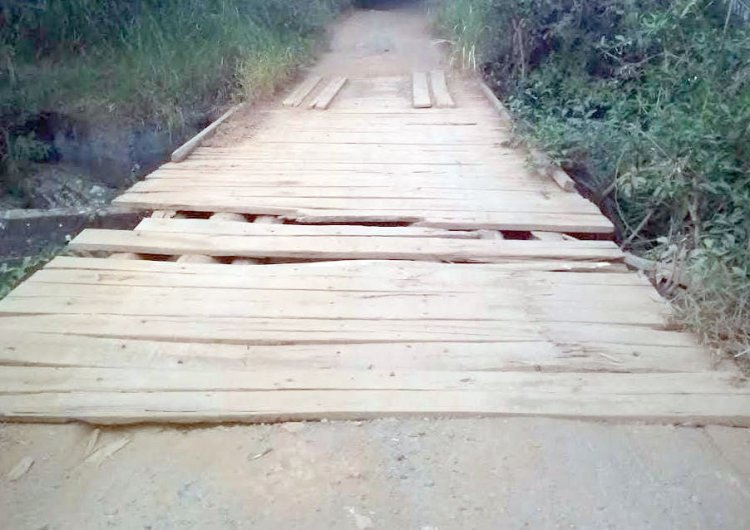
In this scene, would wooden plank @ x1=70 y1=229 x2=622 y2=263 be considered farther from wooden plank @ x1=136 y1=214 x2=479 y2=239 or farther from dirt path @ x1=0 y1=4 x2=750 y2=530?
dirt path @ x1=0 y1=4 x2=750 y2=530

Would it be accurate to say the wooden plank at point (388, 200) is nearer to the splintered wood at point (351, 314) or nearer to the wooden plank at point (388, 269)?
the splintered wood at point (351, 314)

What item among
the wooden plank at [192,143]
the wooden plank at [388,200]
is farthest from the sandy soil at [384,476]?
the wooden plank at [192,143]

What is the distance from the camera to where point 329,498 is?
2.02 meters

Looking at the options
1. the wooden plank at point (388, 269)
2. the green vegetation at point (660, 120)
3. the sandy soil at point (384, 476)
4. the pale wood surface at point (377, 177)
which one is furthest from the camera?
the pale wood surface at point (377, 177)

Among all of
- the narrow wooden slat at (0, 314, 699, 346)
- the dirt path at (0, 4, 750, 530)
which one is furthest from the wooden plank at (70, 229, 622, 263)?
the dirt path at (0, 4, 750, 530)

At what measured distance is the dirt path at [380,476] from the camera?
195cm

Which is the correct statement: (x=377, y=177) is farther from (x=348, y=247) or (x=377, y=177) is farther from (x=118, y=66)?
(x=118, y=66)

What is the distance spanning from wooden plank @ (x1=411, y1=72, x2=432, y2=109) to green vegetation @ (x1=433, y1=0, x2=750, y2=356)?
860mm

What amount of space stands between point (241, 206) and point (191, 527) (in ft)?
8.51

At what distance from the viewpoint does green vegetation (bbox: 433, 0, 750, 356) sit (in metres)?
3.21

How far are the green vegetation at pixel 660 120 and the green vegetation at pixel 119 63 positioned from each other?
287cm

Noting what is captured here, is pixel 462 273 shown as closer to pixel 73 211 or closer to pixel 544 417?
pixel 544 417

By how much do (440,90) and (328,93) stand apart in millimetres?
1174

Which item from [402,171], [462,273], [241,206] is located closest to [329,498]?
[462,273]
